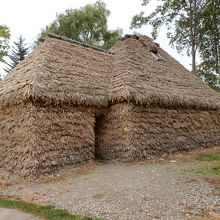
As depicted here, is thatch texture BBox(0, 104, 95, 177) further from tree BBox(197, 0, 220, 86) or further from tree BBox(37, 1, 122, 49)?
tree BBox(37, 1, 122, 49)

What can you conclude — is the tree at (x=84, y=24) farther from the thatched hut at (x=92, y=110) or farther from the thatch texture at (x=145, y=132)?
the thatch texture at (x=145, y=132)

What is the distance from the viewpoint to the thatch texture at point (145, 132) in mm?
8281

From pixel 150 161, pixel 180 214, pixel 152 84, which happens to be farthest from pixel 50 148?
pixel 152 84

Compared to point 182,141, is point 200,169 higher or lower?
lower

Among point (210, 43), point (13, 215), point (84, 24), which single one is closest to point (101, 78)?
point (13, 215)

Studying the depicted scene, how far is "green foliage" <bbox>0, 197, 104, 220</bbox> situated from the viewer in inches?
150

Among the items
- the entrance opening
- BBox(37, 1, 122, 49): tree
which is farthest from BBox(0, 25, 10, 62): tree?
the entrance opening

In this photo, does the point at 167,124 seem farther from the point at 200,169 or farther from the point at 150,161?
the point at 200,169

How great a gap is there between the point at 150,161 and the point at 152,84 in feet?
11.1

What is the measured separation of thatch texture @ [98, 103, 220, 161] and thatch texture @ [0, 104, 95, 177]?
2.85 ft

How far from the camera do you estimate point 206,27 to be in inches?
739

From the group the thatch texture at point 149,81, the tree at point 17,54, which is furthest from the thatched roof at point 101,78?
the tree at point 17,54

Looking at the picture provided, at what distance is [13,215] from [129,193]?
2.37 metres

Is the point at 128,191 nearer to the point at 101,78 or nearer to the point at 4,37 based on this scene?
the point at 101,78
